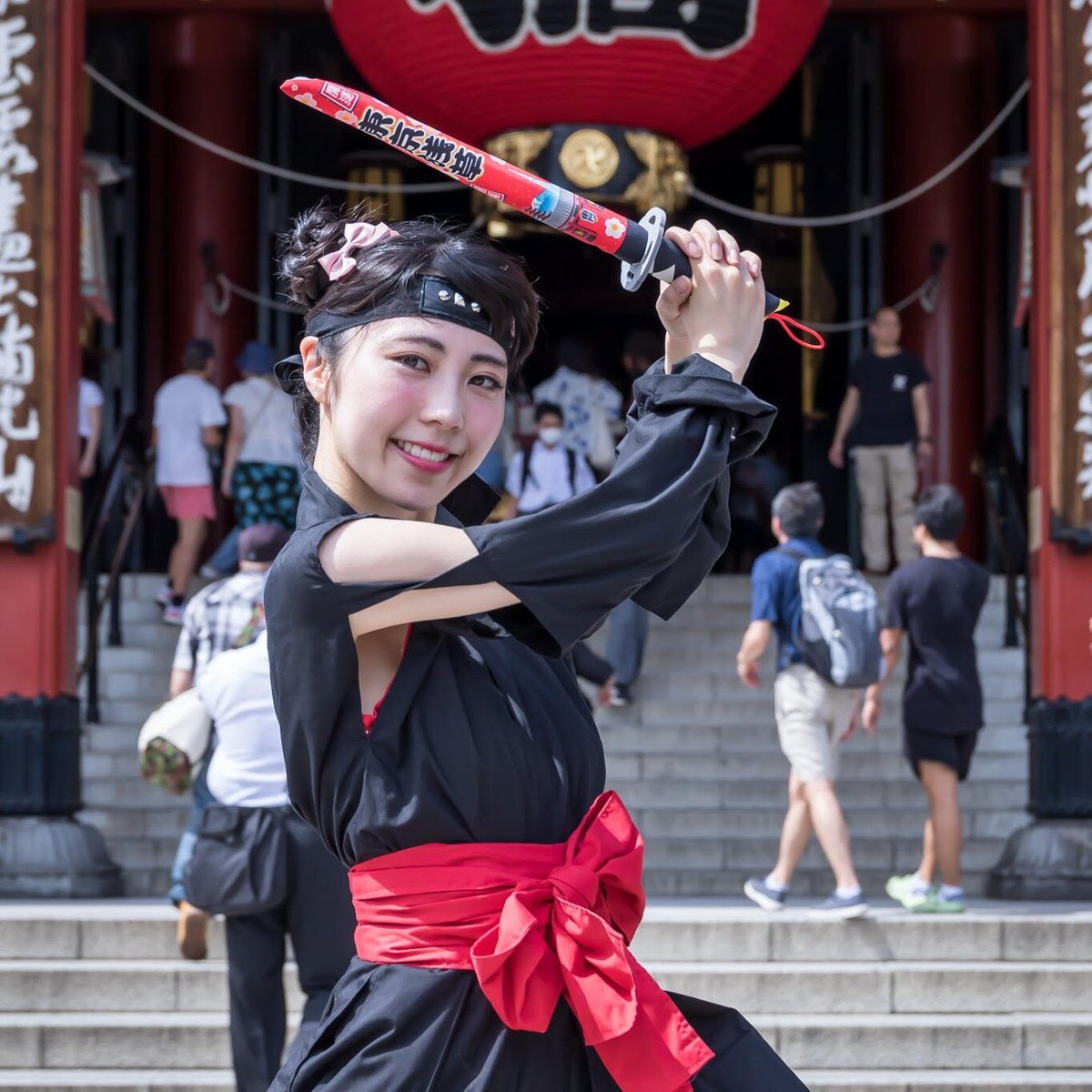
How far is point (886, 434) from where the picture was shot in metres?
10.3

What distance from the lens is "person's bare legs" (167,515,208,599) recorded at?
9984 mm

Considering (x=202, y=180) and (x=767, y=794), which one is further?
(x=202, y=180)

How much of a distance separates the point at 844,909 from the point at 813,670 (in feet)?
2.71

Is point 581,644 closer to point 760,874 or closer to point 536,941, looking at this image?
point 760,874

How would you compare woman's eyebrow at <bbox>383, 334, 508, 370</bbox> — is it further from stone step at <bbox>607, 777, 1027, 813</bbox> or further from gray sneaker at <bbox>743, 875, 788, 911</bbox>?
stone step at <bbox>607, 777, 1027, 813</bbox>

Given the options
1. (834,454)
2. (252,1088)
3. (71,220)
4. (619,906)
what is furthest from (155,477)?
(619,906)

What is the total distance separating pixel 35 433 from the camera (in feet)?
25.4

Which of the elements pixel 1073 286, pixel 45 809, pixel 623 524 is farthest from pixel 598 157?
pixel 623 524

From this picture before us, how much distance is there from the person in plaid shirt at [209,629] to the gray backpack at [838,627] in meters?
1.82

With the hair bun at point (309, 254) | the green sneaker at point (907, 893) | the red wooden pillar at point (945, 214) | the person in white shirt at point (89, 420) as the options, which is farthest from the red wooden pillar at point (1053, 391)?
the hair bun at point (309, 254)

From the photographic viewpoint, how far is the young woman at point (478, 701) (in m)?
2.12

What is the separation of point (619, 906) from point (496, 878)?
0.19m

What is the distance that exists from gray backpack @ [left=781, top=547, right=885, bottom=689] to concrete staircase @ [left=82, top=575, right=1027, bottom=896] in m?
1.29

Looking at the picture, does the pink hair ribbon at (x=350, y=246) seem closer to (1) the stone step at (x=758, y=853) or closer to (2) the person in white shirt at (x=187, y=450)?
(1) the stone step at (x=758, y=853)
